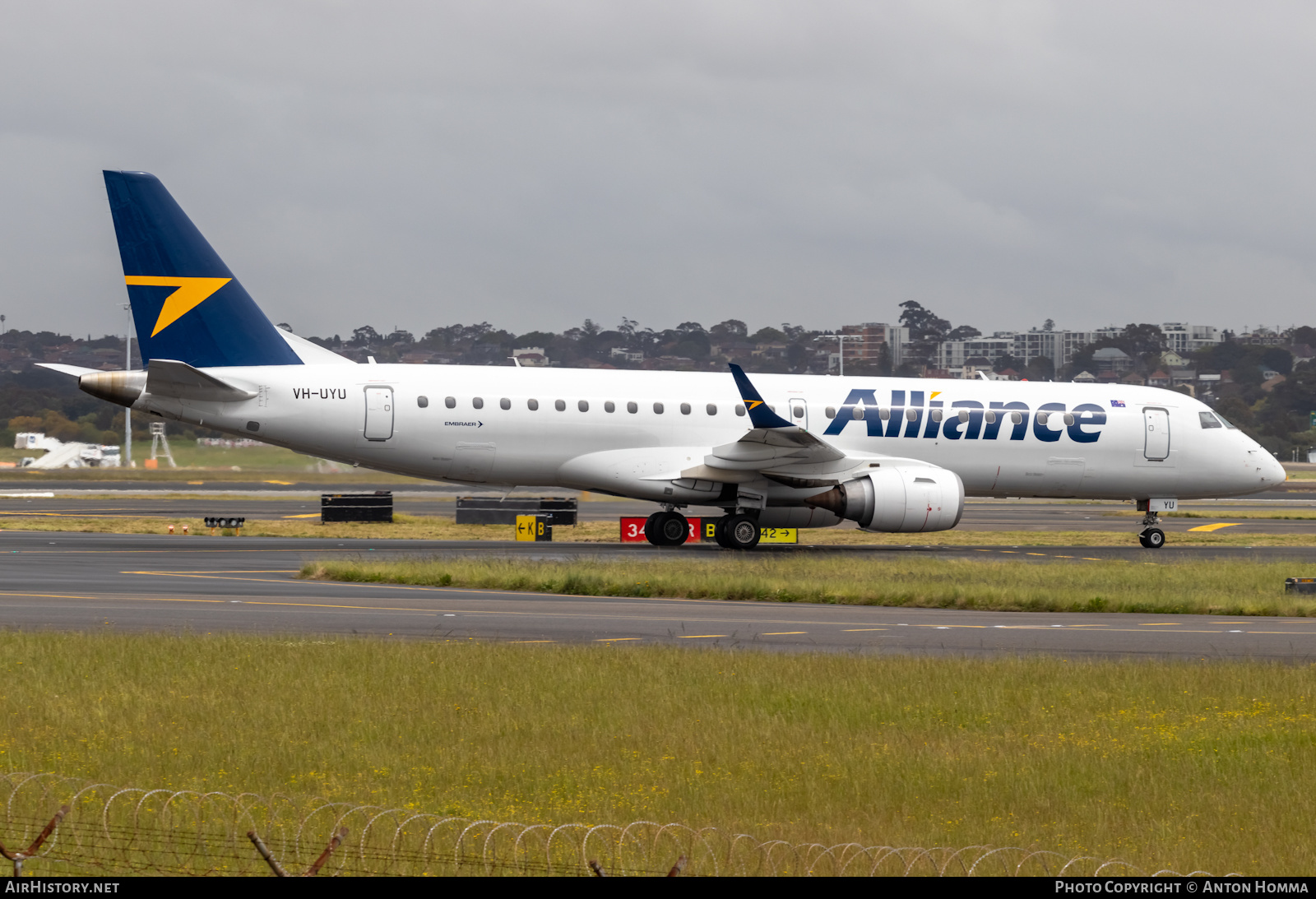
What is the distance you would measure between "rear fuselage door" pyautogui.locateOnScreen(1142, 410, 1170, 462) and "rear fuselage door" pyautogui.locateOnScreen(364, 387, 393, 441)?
18544 millimetres

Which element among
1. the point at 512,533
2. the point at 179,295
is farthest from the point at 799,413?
the point at 179,295

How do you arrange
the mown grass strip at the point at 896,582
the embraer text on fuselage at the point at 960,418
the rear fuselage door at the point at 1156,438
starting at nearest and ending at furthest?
the mown grass strip at the point at 896,582
the embraer text on fuselage at the point at 960,418
the rear fuselage door at the point at 1156,438

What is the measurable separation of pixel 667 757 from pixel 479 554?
19820mm

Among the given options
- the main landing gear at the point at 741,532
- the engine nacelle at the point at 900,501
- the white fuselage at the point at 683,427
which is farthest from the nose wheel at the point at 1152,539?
the main landing gear at the point at 741,532

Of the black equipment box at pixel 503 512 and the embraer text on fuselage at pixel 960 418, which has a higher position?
the embraer text on fuselage at pixel 960 418

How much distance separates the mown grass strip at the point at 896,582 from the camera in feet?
72.1

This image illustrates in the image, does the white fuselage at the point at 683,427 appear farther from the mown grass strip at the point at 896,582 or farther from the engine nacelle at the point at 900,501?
the mown grass strip at the point at 896,582

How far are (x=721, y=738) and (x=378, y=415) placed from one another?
20.3 m

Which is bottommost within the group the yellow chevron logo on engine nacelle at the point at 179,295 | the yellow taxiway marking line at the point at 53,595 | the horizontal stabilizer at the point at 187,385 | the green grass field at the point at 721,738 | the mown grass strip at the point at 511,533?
the mown grass strip at the point at 511,533

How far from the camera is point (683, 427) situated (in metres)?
32.0

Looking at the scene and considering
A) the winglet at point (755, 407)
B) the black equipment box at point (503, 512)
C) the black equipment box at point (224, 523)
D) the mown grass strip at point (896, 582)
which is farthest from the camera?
the black equipment box at point (503, 512)

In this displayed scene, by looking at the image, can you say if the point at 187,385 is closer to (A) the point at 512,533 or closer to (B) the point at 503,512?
(A) the point at 512,533

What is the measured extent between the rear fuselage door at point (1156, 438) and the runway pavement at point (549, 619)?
11.3 meters

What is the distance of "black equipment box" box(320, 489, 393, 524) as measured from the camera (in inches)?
1607
